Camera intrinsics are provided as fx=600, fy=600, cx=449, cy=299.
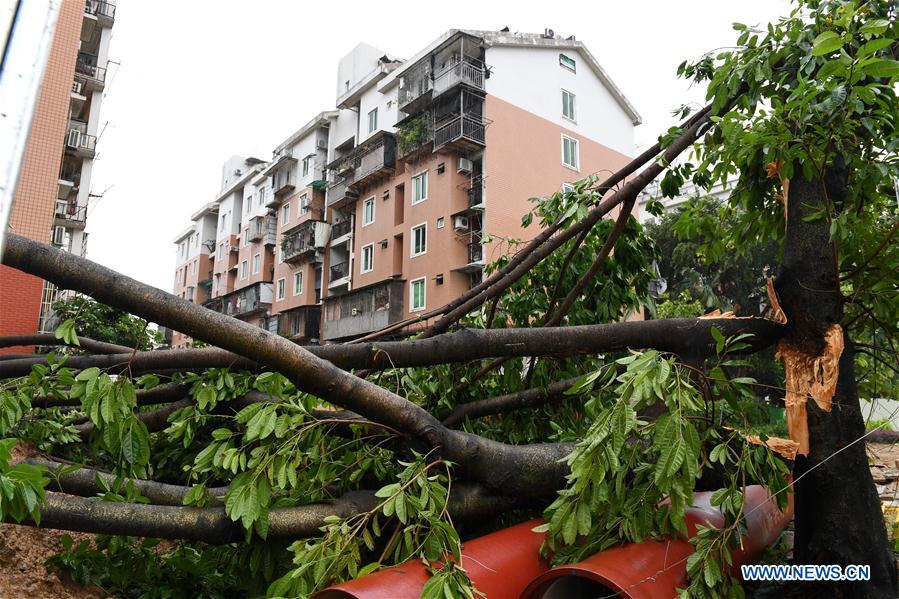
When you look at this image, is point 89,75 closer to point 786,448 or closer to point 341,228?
point 341,228

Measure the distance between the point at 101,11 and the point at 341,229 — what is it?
12.4m

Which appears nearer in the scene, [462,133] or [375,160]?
[462,133]

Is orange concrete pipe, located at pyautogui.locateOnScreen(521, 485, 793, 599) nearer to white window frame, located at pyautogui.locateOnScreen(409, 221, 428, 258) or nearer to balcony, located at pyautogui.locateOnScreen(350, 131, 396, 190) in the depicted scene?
white window frame, located at pyautogui.locateOnScreen(409, 221, 428, 258)

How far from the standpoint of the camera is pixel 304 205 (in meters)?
30.8

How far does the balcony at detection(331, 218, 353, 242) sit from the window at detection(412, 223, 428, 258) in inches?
223

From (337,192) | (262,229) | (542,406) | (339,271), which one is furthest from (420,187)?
(542,406)

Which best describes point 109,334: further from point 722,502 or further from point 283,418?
point 722,502

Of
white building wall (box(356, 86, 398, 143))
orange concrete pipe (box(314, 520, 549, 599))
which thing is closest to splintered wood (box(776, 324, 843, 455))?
orange concrete pipe (box(314, 520, 549, 599))

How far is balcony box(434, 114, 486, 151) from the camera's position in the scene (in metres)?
20.1

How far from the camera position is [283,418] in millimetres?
2695

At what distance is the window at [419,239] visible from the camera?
21781mm

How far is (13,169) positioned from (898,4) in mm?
4065

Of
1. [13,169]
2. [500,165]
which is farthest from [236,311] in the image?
[13,169]

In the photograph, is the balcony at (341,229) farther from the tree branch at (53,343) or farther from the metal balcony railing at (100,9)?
the tree branch at (53,343)
